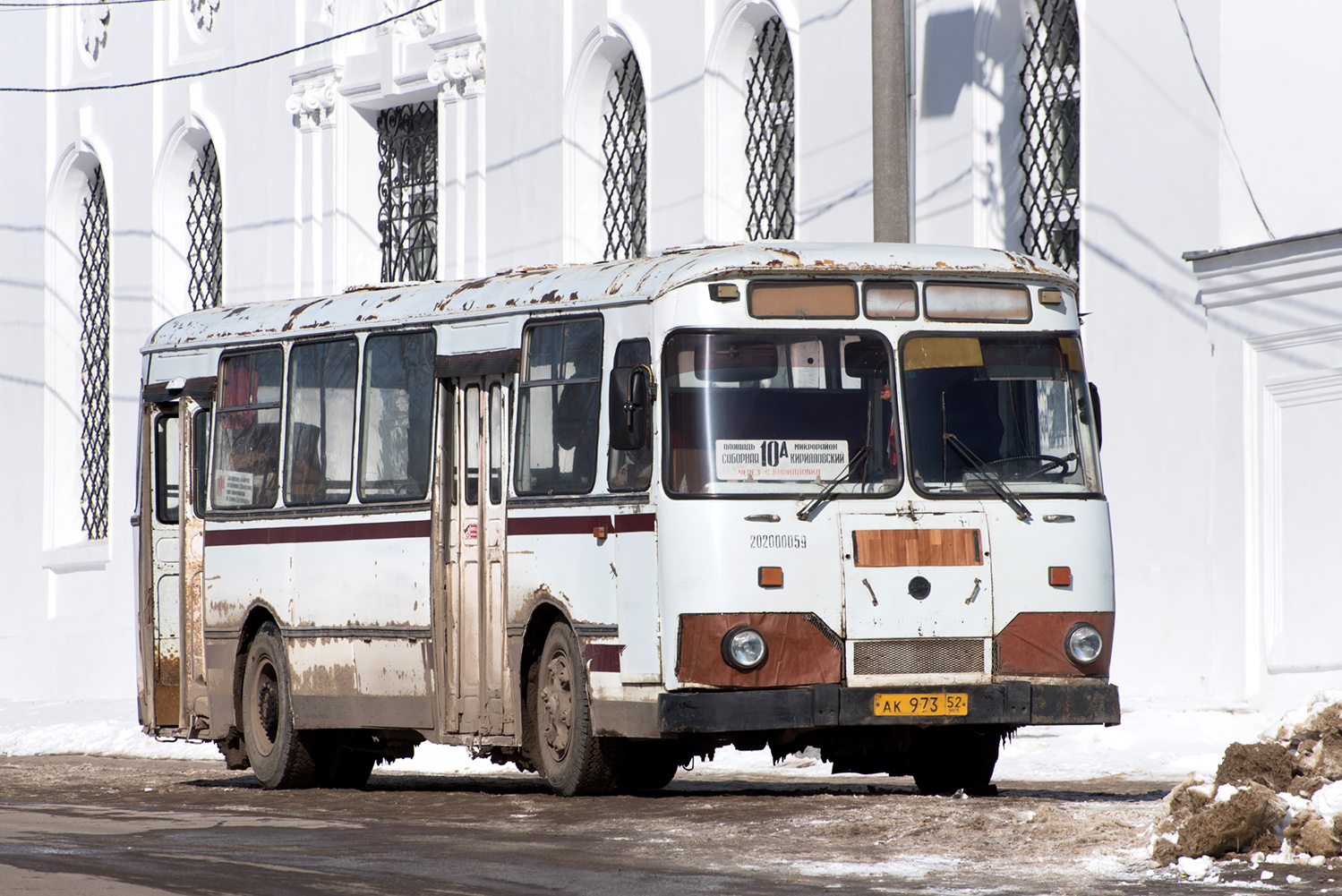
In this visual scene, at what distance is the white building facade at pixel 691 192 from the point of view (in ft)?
57.6

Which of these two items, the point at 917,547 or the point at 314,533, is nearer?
the point at 917,547

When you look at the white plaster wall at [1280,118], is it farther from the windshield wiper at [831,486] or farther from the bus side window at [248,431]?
the bus side window at [248,431]

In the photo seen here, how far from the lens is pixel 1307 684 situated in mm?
16609

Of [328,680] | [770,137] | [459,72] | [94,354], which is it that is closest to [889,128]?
[328,680]

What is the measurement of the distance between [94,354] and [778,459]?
21969 mm

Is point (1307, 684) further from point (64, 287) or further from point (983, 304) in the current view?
point (64, 287)

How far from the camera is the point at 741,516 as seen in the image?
37.5 feet

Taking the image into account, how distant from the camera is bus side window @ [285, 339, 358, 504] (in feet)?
46.5

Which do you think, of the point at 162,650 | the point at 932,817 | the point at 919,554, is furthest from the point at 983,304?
the point at 162,650

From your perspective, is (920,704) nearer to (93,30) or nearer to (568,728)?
(568,728)

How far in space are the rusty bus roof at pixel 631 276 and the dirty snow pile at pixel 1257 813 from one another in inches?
128

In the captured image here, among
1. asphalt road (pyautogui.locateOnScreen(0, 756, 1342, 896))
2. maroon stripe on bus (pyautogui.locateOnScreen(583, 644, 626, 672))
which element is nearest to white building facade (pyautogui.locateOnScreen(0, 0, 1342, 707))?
asphalt road (pyautogui.locateOnScreen(0, 756, 1342, 896))

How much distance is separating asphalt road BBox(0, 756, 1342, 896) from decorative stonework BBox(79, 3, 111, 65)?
19.4 metres

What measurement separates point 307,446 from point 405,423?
42.3 inches
